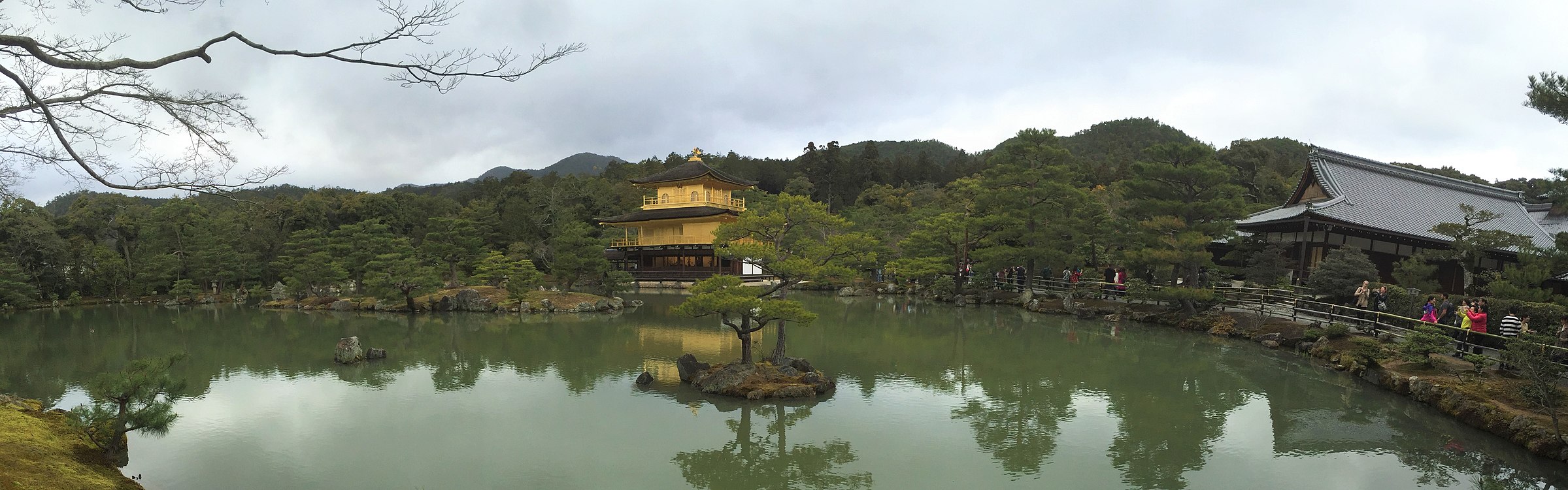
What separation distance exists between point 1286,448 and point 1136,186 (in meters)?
9.80

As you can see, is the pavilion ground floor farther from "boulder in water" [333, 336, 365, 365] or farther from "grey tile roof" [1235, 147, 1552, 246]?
"grey tile roof" [1235, 147, 1552, 246]

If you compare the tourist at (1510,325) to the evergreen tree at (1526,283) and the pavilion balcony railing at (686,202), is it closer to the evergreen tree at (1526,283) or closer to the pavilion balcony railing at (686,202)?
the evergreen tree at (1526,283)

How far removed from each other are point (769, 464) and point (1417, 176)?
71.0 ft

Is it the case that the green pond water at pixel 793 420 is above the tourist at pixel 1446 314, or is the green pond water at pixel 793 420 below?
below

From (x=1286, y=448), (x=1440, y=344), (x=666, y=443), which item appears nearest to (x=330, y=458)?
(x=666, y=443)

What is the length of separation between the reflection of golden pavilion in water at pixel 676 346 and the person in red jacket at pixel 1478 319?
32.5ft

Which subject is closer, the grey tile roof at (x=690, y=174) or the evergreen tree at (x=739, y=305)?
the evergreen tree at (x=739, y=305)

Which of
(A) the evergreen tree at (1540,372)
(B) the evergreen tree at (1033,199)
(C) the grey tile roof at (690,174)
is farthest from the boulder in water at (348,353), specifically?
(C) the grey tile roof at (690,174)

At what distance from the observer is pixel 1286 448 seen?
6812 millimetres

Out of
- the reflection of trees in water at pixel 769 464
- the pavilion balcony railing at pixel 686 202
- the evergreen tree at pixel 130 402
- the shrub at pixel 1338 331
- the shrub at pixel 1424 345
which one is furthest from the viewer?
the pavilion balcony railing at pixel 686 202

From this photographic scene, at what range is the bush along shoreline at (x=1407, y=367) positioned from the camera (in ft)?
22.1

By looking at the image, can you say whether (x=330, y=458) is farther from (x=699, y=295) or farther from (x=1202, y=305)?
(x=1202, y=305)

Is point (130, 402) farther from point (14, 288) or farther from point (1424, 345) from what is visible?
point (14, 288)

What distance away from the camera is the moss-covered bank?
4.32 m
